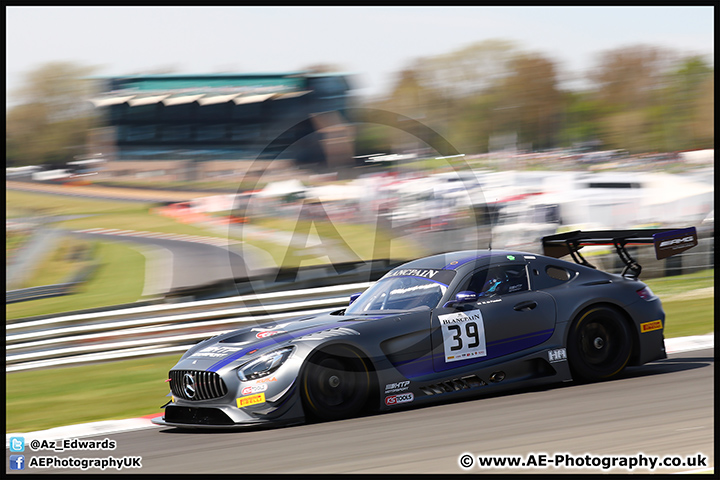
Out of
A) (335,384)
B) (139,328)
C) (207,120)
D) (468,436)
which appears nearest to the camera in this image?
(468,436)

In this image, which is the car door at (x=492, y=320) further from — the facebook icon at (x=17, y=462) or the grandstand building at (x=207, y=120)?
the grandstand building at (x=207, y=120)

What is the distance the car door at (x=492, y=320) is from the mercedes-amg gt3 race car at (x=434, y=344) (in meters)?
0.01

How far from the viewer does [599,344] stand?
22.9 ft

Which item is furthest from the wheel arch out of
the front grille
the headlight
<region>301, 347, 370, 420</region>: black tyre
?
the front grille

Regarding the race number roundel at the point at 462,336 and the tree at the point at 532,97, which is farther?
the tree at the point at 532,97

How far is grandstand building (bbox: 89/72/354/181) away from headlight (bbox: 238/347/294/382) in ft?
51.3

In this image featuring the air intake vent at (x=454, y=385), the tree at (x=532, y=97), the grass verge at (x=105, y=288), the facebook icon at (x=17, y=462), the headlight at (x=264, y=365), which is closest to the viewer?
the facebook icon at (x=17, y=462)

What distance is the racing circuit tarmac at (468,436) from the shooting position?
463cm

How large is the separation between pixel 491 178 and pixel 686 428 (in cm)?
1728

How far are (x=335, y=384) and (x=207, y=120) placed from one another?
18049mm

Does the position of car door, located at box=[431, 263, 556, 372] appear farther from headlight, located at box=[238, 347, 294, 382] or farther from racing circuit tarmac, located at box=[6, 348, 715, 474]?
headlight, located at box=[238, 347, 294, 382]

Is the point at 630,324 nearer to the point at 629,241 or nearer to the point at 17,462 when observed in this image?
the point at 629,241

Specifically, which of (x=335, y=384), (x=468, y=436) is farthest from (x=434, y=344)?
(x=468, y=436)

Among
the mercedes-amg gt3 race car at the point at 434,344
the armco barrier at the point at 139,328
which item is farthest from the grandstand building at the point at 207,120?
the mercedes-amg gt3 race car at the point at 434,344
